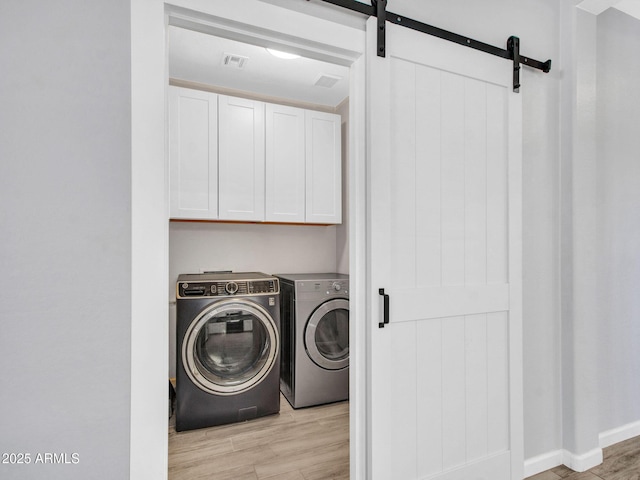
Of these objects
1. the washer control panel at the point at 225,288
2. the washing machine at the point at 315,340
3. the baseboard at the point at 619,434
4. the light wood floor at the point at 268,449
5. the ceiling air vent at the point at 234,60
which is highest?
the ceiling air vent at the point at 234,60

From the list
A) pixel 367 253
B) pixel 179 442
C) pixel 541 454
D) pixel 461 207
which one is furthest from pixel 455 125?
pixel 179 442

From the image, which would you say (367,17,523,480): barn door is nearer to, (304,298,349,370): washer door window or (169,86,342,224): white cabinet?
(304,298,349,370): washer door window

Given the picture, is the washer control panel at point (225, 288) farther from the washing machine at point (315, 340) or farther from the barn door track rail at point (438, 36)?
the barn door track rail at point (438, 36)

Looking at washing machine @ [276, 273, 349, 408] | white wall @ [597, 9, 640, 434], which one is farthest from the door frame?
white wall @ [597, 9, 640, 434]

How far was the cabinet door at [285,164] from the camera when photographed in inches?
117

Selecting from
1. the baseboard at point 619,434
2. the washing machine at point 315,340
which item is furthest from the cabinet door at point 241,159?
the baseboard at point 619,434

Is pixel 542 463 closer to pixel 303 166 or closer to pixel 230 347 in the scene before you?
pixel 230 347

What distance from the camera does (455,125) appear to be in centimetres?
172

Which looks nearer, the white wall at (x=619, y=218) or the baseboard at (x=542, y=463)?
the baseboard at (x=542, y=463)

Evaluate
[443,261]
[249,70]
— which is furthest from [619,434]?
[249,70]

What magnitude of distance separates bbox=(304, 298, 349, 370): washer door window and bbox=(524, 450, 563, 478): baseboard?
1.40 m
